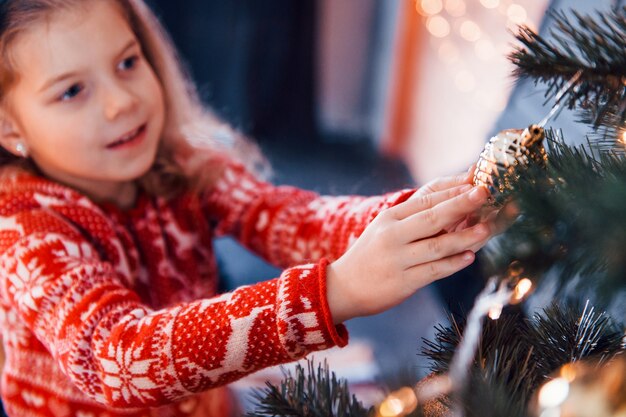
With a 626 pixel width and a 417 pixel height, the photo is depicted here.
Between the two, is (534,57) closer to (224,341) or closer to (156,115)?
(224,341)

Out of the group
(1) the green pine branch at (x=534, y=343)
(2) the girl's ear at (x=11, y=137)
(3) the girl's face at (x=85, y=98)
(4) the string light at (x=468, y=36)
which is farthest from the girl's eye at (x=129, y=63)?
(4) the string light at (x=468, y=36)

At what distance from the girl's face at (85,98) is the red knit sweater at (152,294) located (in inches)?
1.9

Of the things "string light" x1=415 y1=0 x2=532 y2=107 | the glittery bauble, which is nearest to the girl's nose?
the glittery bauble

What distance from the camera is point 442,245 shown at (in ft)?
1.55

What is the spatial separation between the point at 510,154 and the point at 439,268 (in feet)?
0.37

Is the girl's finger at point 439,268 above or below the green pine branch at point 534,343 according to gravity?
above

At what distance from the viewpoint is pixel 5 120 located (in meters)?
0.76

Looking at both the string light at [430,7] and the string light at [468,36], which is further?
the string light at [430,7]

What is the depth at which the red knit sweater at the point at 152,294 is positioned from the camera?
1.74 feet

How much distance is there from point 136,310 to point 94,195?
0.28 m

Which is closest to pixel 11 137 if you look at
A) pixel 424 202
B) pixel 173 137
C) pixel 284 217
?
pixel 173 137

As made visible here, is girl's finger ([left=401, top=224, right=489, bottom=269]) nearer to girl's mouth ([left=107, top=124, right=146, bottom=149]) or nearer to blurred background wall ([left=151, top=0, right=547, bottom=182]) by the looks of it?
girl's mouth ([left=107, top=124, right=146, bottom=149])

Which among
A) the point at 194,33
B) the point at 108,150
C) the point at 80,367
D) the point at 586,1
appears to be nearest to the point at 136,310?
the point at 80,367

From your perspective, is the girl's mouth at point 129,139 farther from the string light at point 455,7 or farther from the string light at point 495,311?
the string light at point 455,7
